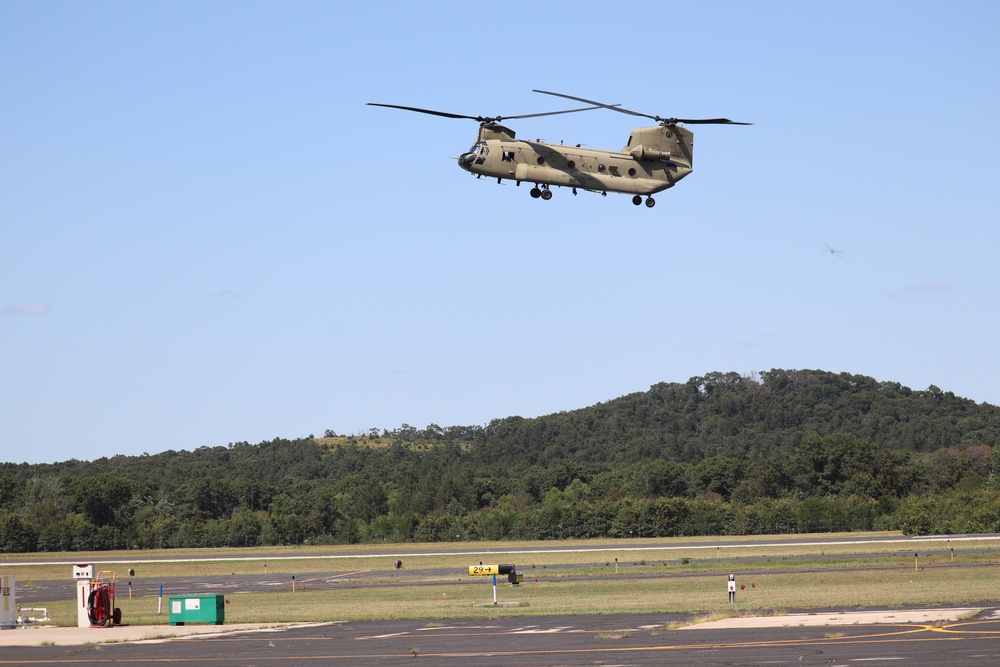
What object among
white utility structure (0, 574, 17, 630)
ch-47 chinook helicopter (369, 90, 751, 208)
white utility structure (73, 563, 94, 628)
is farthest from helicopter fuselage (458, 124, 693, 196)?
white utility structure (0, 574, 17, 630)

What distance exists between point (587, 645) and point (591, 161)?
1144 inches

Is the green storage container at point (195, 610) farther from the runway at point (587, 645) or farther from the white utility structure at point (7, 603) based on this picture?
the white utility structure at point (7, 603)

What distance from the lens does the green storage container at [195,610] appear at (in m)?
44.1

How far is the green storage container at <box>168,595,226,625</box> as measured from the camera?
44125 mm

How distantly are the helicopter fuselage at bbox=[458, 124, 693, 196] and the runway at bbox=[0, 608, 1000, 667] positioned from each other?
2260 centimetres

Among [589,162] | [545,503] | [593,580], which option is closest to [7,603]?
[593,580]

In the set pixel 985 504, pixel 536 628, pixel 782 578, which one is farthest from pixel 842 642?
pixel 985 504

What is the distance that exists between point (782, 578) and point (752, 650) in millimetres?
29900

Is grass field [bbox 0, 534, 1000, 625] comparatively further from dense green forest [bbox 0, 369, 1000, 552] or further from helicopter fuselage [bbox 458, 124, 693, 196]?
helicopter fuselage [bbox 458, 124, 693, 196]

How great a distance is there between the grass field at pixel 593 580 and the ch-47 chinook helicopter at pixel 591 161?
18.5 m

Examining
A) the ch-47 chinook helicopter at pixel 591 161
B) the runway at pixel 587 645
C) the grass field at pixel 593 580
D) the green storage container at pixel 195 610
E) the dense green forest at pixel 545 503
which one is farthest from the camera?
the dense green forest at pixel 545 503

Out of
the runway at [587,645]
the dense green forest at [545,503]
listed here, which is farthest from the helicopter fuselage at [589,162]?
the dense green forest at [545,503]

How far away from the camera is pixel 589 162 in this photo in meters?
57.0

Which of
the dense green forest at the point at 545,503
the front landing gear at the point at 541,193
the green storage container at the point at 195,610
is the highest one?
the front landing gear at the point at 541,193
